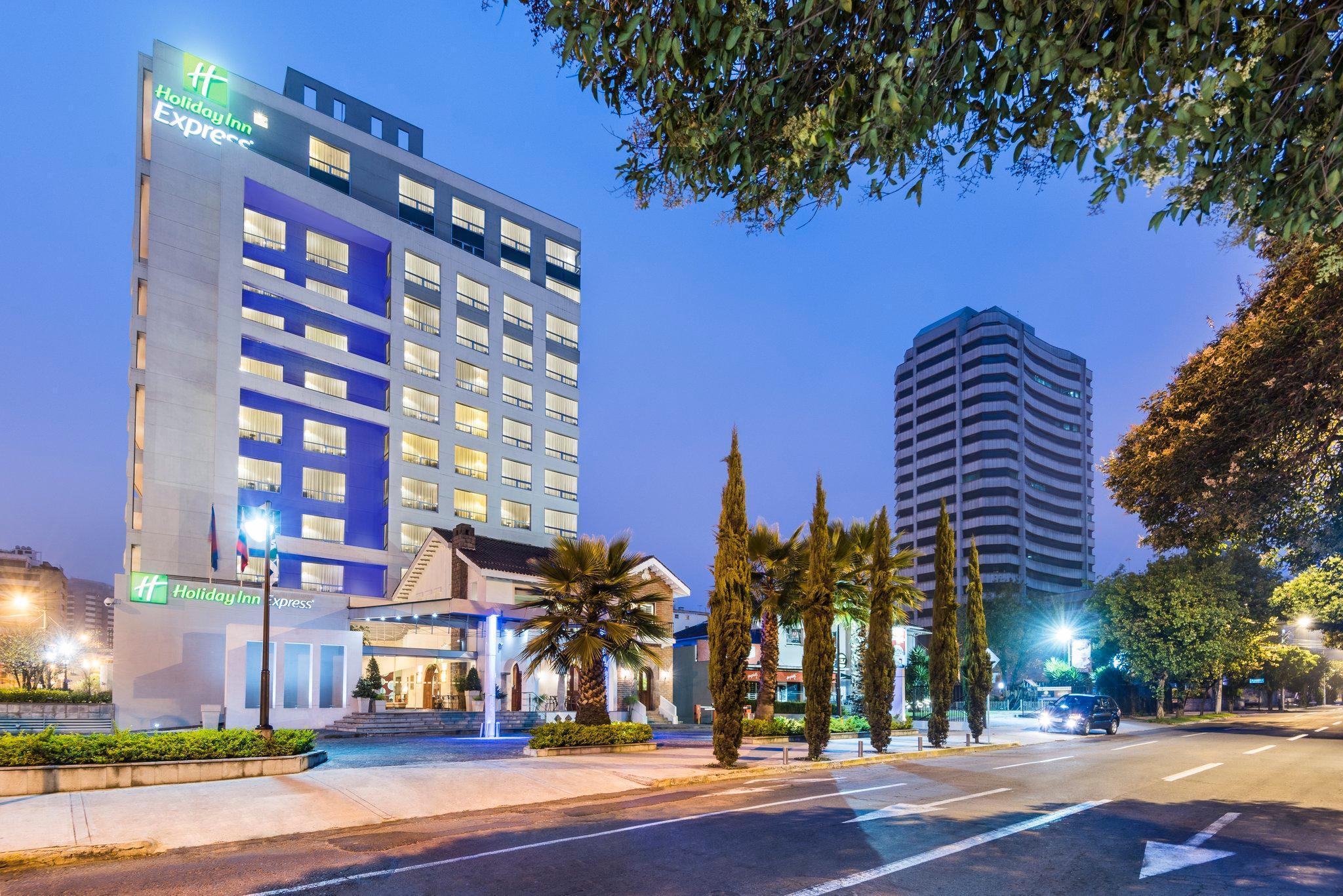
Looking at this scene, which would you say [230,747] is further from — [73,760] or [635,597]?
[635,597]

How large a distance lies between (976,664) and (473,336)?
4436 centimetres

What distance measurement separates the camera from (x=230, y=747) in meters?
17.8

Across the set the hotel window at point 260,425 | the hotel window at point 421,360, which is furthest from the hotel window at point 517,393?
the hotel window at point 260,425

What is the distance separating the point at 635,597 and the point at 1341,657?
439ft

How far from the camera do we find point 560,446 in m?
70.2

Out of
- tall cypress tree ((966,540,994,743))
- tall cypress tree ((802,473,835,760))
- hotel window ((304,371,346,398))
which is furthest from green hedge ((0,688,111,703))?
tall cypress tree ((966,540,994,743))

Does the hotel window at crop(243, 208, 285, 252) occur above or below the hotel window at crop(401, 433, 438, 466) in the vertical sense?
above

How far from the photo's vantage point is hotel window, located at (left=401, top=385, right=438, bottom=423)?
5888 centimetres

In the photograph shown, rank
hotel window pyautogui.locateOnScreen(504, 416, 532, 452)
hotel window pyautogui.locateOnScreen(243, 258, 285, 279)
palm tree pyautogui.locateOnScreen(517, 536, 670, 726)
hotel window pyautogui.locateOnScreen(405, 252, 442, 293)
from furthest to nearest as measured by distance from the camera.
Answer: hotel window pyautogui.locateOnScreen(504, 416, 532, 452) → hotel window pyautogui.locateOnScreen(405, 252, 442, 293) → hotel window pyautogui.locateOnScreen(243, 258, 285, 279) → palm tree pyautogui.locateOnScreen(517, 536, 670, 726)

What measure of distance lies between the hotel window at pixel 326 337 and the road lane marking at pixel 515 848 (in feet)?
157

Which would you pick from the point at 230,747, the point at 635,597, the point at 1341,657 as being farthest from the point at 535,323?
the point at 1341,657

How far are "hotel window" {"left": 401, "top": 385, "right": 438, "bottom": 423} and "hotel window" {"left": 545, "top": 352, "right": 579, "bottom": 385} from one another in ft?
38.0

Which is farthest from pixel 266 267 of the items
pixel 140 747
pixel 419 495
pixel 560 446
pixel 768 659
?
pixel 140 747

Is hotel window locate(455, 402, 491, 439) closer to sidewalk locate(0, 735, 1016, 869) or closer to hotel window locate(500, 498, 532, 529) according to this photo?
hotel window locate(500, 498, 532, 529)
